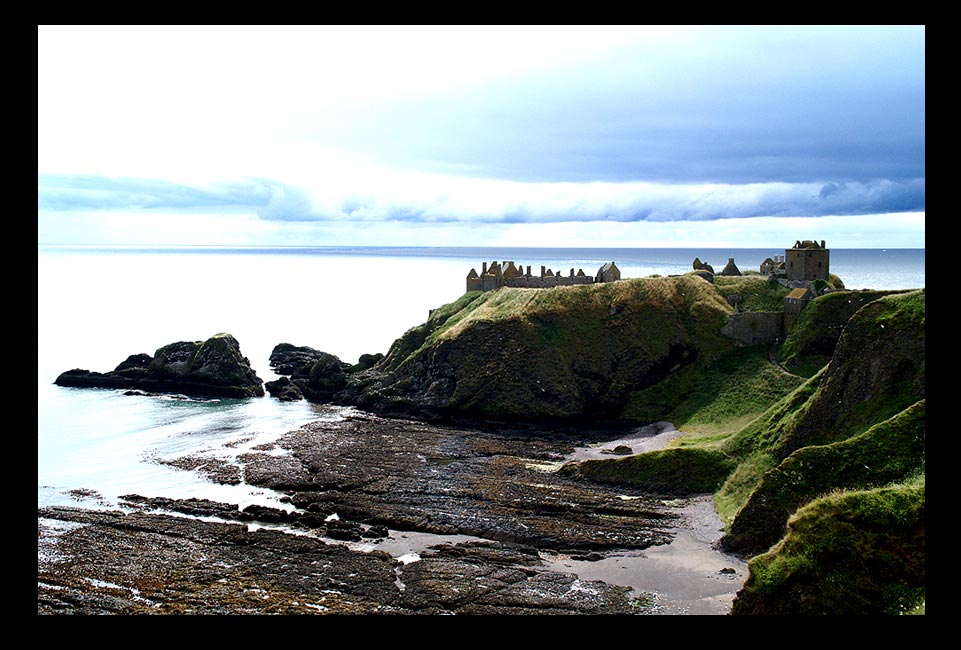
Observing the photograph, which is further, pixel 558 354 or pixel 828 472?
pixel 558 354

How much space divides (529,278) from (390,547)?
6760 cm

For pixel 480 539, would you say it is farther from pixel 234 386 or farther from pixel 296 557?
pixel 234 386

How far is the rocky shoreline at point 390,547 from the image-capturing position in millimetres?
36594

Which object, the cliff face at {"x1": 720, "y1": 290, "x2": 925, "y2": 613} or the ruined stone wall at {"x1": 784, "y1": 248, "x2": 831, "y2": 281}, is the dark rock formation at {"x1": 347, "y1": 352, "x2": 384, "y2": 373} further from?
the cliff face at {"x1": 720, "y1": 290, "x2": 925, "y2": 613}

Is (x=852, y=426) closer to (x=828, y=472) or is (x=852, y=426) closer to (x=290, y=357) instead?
(x=828, y=472)

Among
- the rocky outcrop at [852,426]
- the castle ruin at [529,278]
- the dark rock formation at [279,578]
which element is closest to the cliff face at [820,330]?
the rocky outcrop at [852,426]

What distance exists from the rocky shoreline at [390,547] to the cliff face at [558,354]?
18496mm

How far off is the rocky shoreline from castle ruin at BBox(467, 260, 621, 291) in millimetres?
45523

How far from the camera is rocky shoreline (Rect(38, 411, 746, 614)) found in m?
36.6

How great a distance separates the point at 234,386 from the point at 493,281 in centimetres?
3677

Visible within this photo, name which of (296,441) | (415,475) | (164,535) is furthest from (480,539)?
(296,441)

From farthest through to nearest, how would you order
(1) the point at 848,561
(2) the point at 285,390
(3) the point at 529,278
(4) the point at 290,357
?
(4) the point at 290,357 → (3) the point at 529,278 → (2) the point at 285,390 → (1) the point at 848,561

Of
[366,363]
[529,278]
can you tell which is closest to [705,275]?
[529,278]

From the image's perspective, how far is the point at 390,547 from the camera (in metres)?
44.3
